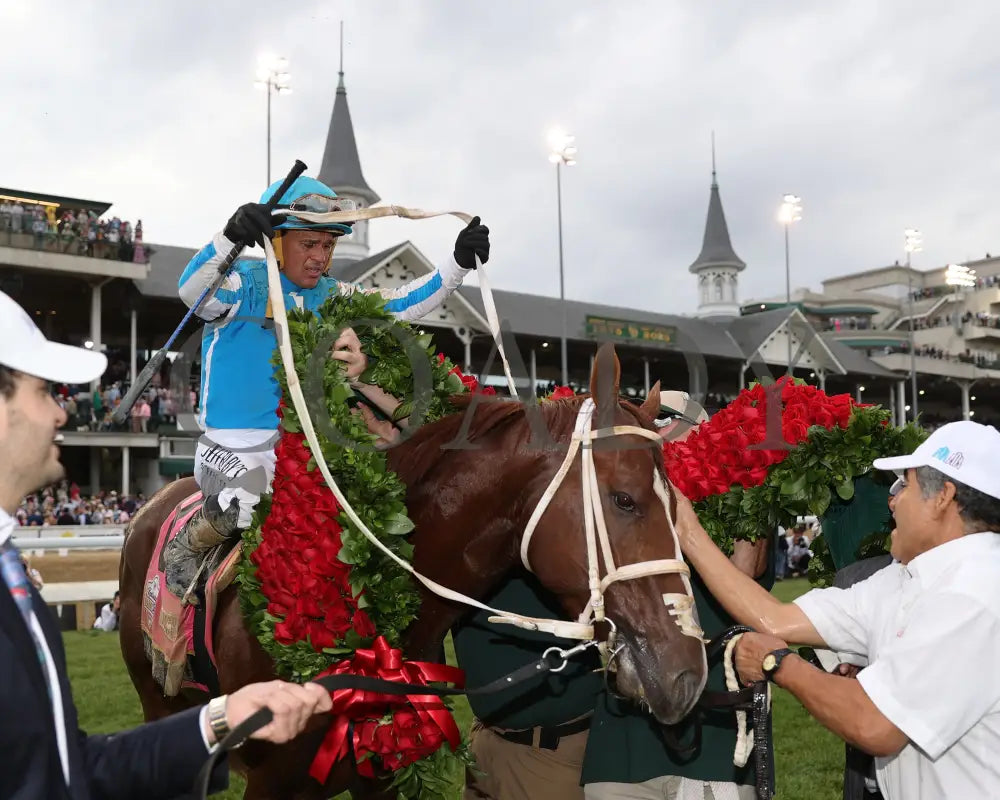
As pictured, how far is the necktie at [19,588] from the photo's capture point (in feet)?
4.74

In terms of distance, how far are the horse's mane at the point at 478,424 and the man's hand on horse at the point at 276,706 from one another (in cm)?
111

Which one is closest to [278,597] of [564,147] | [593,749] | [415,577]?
[415,577]

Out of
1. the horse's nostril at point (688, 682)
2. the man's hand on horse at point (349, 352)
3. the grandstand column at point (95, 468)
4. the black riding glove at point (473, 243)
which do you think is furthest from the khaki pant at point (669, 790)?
the grandstand column at point (95, 468)

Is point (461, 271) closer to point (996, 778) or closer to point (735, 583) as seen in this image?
point (735, 583)

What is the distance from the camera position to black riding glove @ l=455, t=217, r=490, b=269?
3.43 meters

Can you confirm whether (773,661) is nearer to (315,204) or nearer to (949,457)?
(949,457)

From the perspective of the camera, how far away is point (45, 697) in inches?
55.5

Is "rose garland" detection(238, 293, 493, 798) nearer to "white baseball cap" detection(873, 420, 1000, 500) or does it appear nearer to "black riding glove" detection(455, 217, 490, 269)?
"black riding glove" detection(455, 217, 490, 269)

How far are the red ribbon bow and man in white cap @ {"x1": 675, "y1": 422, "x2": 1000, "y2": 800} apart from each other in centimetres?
95

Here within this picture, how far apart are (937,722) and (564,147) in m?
26.7

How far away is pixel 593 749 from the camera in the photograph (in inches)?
113

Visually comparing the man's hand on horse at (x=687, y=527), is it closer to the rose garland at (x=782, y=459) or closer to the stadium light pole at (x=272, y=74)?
the rose garland at (x=782, y=459)

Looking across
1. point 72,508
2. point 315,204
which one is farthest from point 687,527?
point 72,508

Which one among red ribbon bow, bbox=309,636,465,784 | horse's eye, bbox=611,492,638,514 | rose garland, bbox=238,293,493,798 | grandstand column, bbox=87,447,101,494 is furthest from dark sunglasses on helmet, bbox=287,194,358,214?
grandstand column, bbox=87,447,101,494
